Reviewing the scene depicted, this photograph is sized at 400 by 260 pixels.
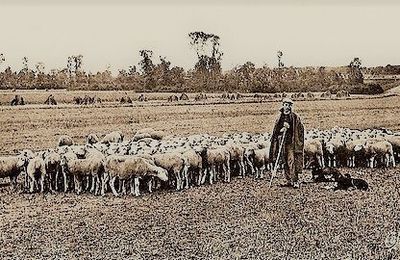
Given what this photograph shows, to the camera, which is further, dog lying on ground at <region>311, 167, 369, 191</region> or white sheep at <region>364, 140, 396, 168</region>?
white sheep at <region>364, 140, 396, 168</region>

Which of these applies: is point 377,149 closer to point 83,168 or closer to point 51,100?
point 83,168

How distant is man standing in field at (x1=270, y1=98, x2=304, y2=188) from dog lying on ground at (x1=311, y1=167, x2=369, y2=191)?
495 mm

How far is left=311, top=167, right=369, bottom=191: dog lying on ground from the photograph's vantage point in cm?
873

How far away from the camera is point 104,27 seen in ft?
23.7

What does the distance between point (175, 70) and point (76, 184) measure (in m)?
2.05

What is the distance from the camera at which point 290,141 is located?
902cm

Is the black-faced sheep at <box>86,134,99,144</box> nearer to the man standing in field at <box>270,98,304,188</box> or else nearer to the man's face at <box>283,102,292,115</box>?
the man standing in field at <box>270,98,304,188</box>

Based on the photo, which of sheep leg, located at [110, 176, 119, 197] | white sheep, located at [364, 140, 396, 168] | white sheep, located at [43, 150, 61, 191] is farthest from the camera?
white sheep, located at [364, 140, 396, 168]

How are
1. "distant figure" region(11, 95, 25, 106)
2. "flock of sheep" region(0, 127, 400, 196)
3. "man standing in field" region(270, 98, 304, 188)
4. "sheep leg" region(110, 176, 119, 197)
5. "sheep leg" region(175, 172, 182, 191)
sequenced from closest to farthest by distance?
1. "distant figure" region(11, 95, 25, 106)
2. "sheep leg" region(110, 176, 119, 197)
3. "flock of sheep" region(0, 127, 400, 196)
4. "sheep leg" region(175, 172, 182, 191)
5. "man standing in field" region(270, 98, 304, 188)

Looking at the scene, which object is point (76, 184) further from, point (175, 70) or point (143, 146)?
point (175, 70)

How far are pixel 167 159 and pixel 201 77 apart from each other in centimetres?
131

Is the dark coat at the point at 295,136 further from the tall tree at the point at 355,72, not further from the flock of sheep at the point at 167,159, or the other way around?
the tall tree at the point at 355,72

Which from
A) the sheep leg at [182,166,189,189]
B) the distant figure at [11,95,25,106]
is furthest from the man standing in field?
the distant figure at [11,95,25,106]

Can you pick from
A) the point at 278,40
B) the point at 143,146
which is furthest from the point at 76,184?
the point at 278,40
